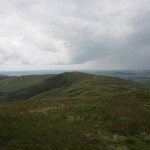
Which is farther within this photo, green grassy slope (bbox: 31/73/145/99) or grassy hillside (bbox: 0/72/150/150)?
green grassy slope (bbox: 31/73/145/99)

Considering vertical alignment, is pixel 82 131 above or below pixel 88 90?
above

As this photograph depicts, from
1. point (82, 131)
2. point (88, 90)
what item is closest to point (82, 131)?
point (82, 131)

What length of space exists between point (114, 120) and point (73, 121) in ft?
12.6

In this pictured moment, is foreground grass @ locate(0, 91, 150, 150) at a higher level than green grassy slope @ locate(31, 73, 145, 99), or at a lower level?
higher

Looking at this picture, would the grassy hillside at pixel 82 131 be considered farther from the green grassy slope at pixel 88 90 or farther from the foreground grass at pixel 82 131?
the green grassy slope at pixel 88 90

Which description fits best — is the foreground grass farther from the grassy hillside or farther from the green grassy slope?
the green grassy slope

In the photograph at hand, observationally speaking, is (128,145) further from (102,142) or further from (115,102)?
(115,102)

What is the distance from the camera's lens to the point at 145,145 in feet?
52.7

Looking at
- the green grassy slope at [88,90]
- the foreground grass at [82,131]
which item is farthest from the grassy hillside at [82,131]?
the green grassy slope at [88,90]

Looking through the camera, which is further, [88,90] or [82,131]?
[88,90]

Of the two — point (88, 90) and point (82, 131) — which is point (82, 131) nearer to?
point (82, 131)

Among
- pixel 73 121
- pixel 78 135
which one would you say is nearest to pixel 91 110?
pixel 73 121

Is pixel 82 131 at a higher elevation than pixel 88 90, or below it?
higher

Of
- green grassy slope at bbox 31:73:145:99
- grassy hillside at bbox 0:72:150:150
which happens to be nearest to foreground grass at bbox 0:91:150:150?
grassy hillside at bbox 0:72:150:150
